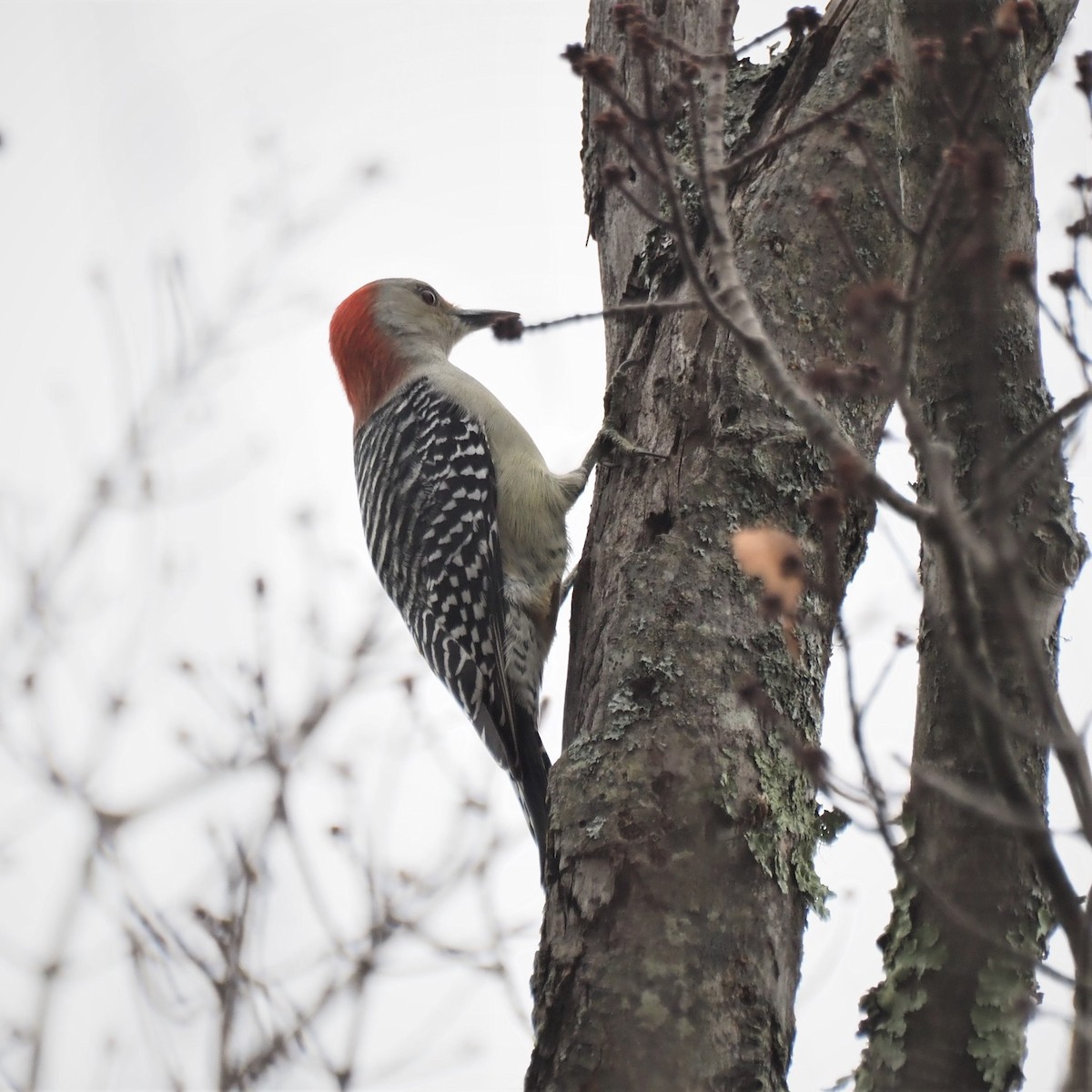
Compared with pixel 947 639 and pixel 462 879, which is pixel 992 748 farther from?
pixel 462 879

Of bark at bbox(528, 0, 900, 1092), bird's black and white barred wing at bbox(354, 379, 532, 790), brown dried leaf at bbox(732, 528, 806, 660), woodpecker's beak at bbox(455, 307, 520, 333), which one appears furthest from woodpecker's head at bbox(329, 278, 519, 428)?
brown dried leaf at bbox(732, 528, 806, 660)

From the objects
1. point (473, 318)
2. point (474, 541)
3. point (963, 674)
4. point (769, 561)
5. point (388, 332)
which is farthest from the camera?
point (473, 318)

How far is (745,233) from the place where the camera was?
13.8ft

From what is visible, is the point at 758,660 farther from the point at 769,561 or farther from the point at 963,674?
the point at 963,674

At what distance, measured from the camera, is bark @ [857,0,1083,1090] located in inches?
87.0

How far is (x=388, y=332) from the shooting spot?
729cm

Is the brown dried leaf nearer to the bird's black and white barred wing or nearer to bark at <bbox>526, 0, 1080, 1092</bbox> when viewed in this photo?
bark at <bbox>526, 0, 1080, 1092</bbox>

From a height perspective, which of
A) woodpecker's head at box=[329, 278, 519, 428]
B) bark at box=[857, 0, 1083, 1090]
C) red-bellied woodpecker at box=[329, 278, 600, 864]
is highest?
woodpecker's head at box=[329, 278, 519, 428]

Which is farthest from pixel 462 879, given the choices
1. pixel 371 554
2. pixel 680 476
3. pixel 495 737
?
pixel 680 476

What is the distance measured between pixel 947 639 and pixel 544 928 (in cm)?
125

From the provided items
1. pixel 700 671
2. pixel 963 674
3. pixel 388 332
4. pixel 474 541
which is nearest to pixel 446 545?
pixel 474 541

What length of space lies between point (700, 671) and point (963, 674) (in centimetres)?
154

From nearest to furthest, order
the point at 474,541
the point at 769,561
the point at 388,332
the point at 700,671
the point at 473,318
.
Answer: the point at 769,561, the point at 700,671, the point at 474,541, the point at 388,332, the point at 473,318

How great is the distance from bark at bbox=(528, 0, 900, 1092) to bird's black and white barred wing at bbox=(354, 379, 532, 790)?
1.27 meters
